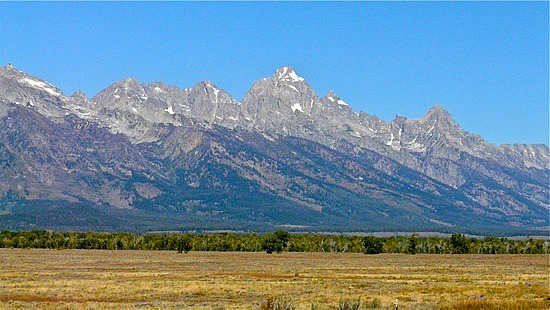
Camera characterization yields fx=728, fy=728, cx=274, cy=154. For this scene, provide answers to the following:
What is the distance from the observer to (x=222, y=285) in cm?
7412

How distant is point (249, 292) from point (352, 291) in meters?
9.36

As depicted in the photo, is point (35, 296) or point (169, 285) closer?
point (35, 296)

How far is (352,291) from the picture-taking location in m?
66.1

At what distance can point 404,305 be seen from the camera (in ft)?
175

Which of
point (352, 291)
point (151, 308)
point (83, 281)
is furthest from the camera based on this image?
point (83, 281)

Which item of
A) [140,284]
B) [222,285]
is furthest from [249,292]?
[140,284]

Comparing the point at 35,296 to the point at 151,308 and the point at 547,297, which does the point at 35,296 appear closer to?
the point at 151,308

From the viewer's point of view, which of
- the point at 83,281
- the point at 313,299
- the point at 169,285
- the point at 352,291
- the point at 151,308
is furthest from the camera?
the point at 83,281

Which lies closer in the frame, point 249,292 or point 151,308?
point 151,308

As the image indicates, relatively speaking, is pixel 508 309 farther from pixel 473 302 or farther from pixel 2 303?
pixel 2 303

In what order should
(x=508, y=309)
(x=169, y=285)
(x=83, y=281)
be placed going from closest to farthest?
(x=508, y=309)
(x=169, y=285)
(x=83, y=281)

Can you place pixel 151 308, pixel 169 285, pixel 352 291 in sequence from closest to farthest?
pixel 151 308, pixel 352 291, pixel 169 285

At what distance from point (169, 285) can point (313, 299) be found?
20.0 m

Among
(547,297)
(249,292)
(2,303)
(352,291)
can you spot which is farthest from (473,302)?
(2,303)
